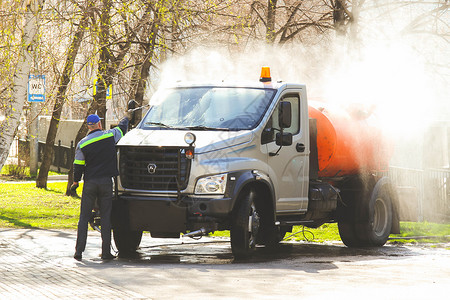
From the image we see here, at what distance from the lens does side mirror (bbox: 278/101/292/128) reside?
38.0 feet

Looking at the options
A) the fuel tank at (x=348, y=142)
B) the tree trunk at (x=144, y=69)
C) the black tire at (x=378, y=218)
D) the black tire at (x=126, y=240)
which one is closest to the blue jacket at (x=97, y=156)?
the black tire at (x=126, y=240)

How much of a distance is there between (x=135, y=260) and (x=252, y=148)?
221cm

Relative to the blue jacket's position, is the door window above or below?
above

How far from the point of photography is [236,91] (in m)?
12.1

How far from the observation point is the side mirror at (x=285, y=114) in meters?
11.6

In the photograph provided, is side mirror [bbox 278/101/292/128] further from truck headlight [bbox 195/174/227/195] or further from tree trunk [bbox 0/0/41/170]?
tree trunk [bbox 0/0/41/170]

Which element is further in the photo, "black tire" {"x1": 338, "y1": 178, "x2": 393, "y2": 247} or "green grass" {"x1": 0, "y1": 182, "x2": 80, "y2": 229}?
"green grass" {"x1": 0, "y1": 182, "x2": 80, "y2": 229}

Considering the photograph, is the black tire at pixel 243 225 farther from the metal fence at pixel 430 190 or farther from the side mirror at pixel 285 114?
the metal fence at pixel 430 190

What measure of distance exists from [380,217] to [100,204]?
221 inches

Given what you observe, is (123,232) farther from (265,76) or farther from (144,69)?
(144,69)

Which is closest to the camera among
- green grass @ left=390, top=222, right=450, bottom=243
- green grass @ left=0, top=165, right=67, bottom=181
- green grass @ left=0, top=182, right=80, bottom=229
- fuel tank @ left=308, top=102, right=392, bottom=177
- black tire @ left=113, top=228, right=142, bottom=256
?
black tire @ left=113, top=228, right=142, bottom=256

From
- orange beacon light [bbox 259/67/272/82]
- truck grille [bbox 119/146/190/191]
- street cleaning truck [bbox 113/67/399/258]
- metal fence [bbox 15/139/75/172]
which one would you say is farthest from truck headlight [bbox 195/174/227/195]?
metal fence [bbox 15/139/75/172]

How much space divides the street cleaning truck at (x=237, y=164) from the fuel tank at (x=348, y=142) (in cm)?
2

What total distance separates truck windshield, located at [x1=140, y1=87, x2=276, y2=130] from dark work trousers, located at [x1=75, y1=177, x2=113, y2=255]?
122cm
